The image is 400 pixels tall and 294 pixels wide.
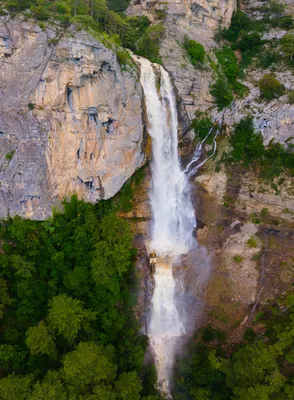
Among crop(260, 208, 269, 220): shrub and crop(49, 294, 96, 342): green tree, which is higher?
crop(260, 208, 269, 220): shrub

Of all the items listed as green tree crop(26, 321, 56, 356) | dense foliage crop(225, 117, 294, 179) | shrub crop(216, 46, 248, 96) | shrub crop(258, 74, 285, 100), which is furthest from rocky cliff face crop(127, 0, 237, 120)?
green tree crop(26, 321, 56, 356)

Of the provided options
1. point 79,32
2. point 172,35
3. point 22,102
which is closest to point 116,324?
point 22,102

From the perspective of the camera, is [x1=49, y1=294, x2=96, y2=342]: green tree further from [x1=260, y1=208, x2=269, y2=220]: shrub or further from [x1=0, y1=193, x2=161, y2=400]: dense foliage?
[x1=260, y1=208, x2=269, y2=220]: shrub

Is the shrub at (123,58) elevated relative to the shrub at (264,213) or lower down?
elevated

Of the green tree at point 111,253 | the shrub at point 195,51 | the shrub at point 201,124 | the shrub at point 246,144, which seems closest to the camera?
the green tree at point 111,253

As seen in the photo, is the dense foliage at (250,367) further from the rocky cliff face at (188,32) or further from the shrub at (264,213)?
the rocky cliff face at (188,32)

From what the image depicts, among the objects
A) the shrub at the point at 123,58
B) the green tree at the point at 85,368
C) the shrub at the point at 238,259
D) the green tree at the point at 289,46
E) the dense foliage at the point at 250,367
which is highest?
the green tree at the point at 289,46

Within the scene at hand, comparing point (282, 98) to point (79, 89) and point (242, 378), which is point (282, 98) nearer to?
point (79, 89)

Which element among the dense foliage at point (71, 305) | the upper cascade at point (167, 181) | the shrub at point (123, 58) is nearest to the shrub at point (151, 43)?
the upper cascade at point (167, 181)
